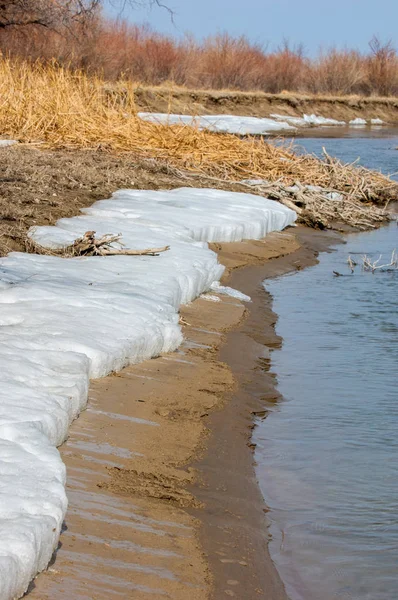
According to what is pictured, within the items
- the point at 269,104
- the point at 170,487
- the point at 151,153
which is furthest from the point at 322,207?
the point at 269,104

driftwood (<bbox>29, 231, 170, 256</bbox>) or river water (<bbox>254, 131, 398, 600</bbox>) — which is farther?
driftwood (<bbox>29, 231, 170, 256</bbox>)

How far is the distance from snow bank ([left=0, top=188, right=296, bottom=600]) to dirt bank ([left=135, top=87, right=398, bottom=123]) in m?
25.1

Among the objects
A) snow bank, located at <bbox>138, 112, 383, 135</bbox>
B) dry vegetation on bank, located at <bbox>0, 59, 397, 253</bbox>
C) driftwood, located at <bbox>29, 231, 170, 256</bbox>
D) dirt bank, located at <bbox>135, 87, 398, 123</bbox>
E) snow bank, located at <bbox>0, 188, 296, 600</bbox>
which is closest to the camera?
snow bank, located at <bbox>0, 188, 296, 600</bbox>

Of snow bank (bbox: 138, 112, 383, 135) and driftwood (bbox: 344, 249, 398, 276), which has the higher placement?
snow bank (bbox: 138, 112, 383, 135)

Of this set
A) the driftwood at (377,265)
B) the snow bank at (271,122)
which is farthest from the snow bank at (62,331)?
the snow bank at (271,122)

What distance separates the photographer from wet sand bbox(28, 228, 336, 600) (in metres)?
2.55

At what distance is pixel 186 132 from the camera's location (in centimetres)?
1332

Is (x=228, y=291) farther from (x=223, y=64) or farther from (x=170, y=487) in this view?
(x=223, y=64)

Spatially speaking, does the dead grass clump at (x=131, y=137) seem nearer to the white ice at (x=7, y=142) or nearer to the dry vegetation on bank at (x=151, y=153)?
the dry vegetation on bank at (x=151, y=153)

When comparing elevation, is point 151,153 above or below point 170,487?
above

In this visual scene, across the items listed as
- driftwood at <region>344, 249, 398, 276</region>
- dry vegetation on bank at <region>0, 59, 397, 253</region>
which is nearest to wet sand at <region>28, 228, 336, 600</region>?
driftwood at <region>344, 249, 398, 276</region>

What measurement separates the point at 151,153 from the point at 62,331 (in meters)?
9.08

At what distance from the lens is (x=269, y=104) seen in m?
41.2

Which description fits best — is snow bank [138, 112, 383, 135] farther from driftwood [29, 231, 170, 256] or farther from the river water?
driftwood [29, 231, 170, 256]
